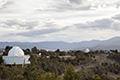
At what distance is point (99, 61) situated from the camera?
115ft

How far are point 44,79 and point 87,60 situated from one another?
63.7 feet

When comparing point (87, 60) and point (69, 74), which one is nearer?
point (69, 74)

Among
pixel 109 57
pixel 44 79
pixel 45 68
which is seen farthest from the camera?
pixel 109 57

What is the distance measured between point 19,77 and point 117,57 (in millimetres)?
25085

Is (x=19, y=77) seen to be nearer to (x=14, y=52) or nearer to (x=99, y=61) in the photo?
(x=14, y=52)

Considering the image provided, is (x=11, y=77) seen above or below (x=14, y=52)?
below

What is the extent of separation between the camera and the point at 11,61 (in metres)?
29.9

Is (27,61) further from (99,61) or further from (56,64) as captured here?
(99,61)

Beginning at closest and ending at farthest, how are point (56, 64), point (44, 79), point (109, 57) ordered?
point (44, 79)
point (56, 64)
point (109, 57)

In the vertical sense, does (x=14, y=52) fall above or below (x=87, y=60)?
above

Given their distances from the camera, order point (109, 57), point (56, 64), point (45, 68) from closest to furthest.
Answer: point (45, 68), point (56, 64), point (109, 57)

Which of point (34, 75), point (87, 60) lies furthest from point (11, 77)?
point (87, 60)

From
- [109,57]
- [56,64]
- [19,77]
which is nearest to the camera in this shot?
[19,77]

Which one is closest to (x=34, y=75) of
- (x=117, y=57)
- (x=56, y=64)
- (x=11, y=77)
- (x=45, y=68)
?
(x=11, y=77)
